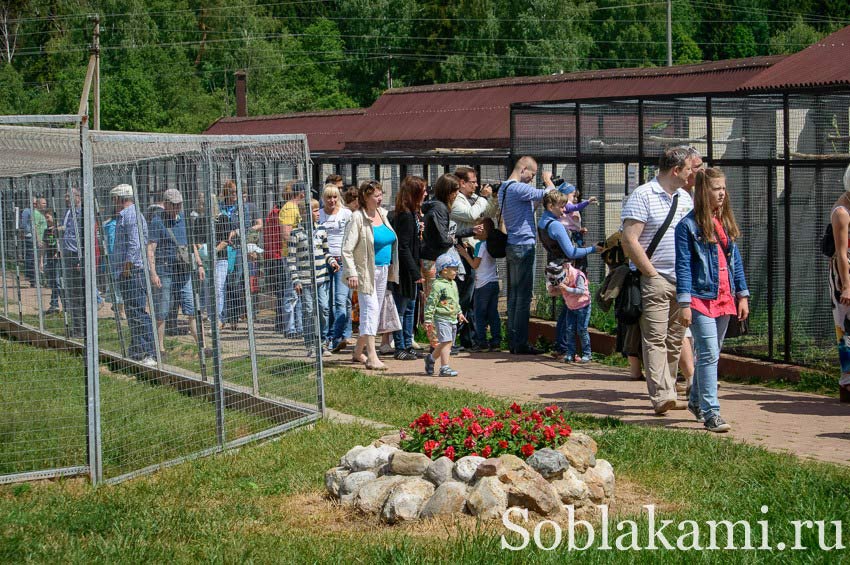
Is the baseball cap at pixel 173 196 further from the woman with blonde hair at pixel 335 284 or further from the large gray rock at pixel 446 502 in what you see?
the woman with blonde hair at pixel 335 284

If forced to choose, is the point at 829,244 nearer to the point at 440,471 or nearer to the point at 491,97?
the point at 440,471

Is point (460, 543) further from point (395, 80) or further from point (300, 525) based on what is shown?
point (395, 80)

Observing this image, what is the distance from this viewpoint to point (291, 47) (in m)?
74.8

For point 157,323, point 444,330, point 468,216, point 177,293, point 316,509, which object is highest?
point 468,216

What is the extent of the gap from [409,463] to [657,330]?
121 inches

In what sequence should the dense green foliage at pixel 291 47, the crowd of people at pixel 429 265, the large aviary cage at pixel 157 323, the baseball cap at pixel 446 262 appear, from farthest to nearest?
the dense green foliage at pixel 291 47 → the baseball cap at pixel 446 262 → the crowd of people at pixel 429 265 → the large aviary cage at pixel 157 323

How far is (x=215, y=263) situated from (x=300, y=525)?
2.65 meters

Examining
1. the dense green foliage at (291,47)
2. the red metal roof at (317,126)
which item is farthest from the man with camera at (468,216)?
the dense green foliage at (291,47)

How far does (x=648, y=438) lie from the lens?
7.92 meters

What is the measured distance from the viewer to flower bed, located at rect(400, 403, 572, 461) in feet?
21.6

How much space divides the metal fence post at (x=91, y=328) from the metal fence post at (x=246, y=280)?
1707 mm

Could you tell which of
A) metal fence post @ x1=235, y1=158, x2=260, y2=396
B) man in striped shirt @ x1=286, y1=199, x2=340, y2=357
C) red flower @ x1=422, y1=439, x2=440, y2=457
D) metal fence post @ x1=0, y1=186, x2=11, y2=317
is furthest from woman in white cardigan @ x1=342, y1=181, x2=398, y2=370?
red flower @ x1=422, y1=439, x2=440, y2=457

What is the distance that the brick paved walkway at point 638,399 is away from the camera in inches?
324

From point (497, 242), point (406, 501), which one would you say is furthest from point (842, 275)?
point (497, 242)
